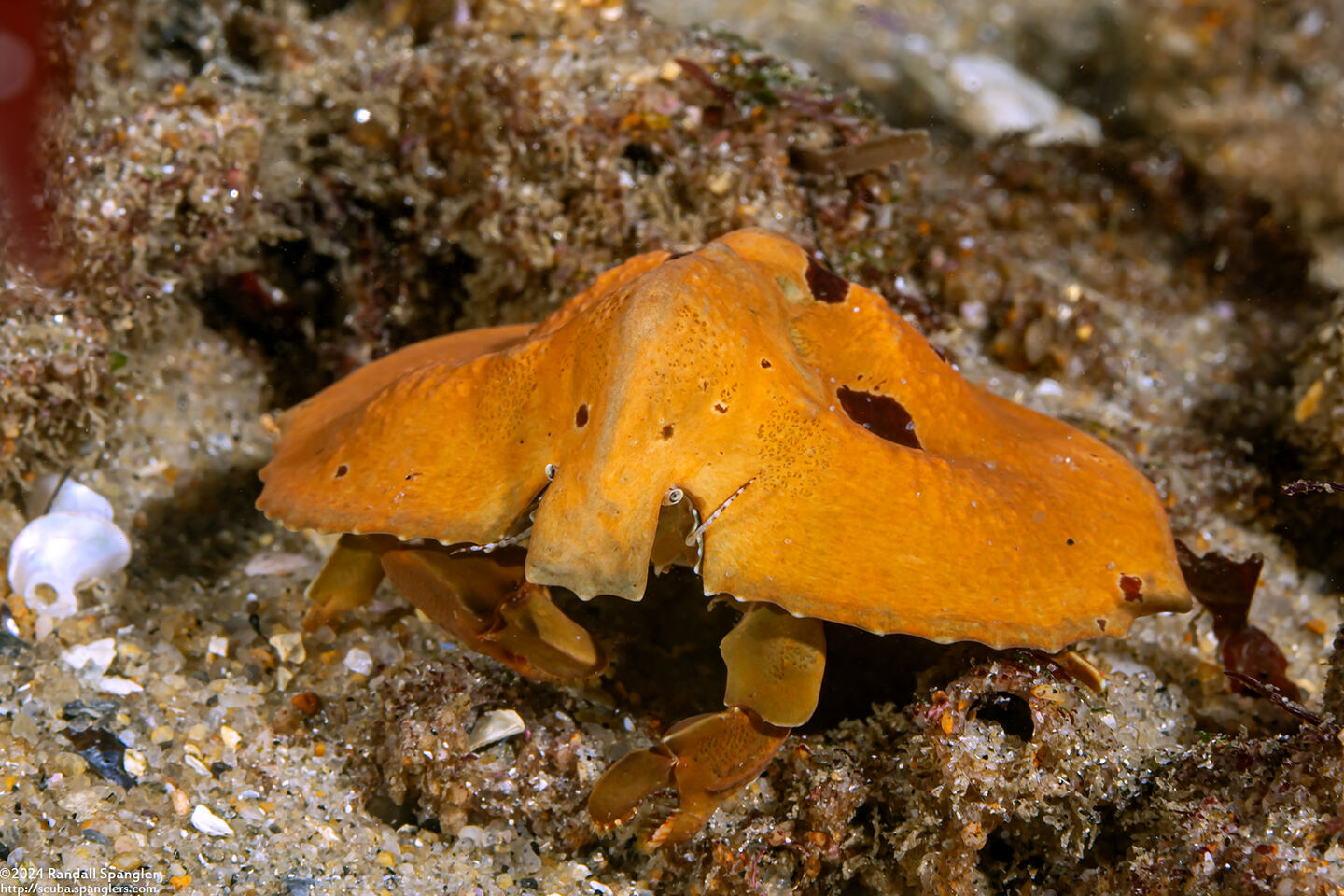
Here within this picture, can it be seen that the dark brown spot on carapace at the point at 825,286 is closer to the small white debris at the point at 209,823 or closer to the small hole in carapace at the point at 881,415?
the small hole in carapace at the point at 881,415

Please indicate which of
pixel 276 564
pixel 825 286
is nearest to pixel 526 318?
pixel 276 564

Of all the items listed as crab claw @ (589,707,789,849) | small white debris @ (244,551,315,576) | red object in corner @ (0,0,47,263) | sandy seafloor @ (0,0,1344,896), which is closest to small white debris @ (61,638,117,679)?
sandy seafloor @ (0,0,1344,896)

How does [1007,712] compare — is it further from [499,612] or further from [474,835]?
[474,835]

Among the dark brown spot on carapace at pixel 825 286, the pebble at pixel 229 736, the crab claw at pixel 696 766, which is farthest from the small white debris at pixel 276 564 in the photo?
the dark brown spot on carapace at pixel 825 286

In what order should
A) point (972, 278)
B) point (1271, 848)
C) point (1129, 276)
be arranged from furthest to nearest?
1. point (1129, 276)
2. point (972, 278)
3. point (1271, 848)

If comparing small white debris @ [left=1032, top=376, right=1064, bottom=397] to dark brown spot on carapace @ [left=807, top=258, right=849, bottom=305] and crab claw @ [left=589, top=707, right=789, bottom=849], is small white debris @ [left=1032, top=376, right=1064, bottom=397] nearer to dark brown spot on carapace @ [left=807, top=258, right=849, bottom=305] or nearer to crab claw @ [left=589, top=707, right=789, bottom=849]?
dark brown spot on carapace @ [left=807, top=258, right=849, bottom=305]

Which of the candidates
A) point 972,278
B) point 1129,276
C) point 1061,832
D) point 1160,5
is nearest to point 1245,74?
point 1160,5

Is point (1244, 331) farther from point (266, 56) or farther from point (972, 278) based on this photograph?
point (266, 56)
